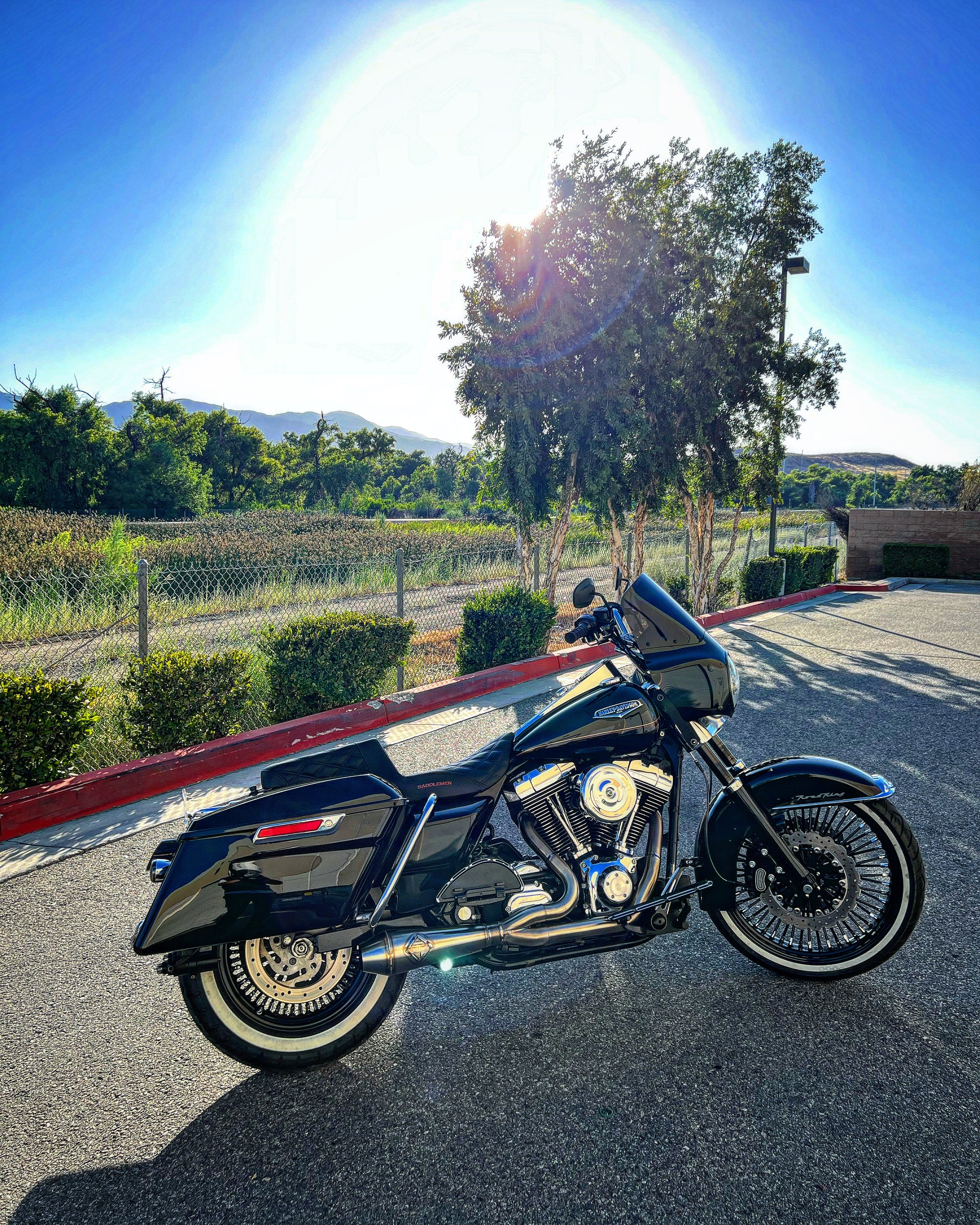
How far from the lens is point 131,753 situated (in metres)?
5.71

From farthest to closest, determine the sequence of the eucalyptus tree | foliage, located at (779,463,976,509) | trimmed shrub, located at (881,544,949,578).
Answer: foliage, located at (779,463,976,509), trimmed shrub, located at (881,544,949,578), the eucalyptus tree

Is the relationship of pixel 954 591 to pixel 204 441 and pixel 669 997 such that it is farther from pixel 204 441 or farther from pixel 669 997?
pixel 204 441

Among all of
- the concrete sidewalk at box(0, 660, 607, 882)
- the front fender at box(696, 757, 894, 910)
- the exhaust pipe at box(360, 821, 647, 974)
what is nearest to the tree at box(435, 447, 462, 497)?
the concrete sidewalk at box(0, 660, 607, 882)

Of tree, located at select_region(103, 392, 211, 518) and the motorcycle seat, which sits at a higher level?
tree, located at select_region(103, 392, 211, 518)

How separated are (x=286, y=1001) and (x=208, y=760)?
3.19 metres

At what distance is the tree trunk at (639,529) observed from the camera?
1273cm

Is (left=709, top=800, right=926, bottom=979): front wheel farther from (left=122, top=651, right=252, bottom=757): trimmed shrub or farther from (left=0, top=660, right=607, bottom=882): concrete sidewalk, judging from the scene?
(left=122, top=651, right=252, bottom=757): trimmed shrub

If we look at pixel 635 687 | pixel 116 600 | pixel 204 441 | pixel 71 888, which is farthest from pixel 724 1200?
pixel 204 441

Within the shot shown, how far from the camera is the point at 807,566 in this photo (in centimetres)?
1830

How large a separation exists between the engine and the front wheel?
530mm

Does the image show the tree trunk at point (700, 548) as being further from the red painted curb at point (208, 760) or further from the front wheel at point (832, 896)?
the front wheel at point (832, 896)

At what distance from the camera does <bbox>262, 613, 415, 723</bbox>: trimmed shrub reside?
6.71m

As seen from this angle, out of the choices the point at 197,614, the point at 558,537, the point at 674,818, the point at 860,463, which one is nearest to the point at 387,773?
the point at 674,818

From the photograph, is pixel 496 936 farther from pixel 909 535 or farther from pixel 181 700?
pixel 909 535
